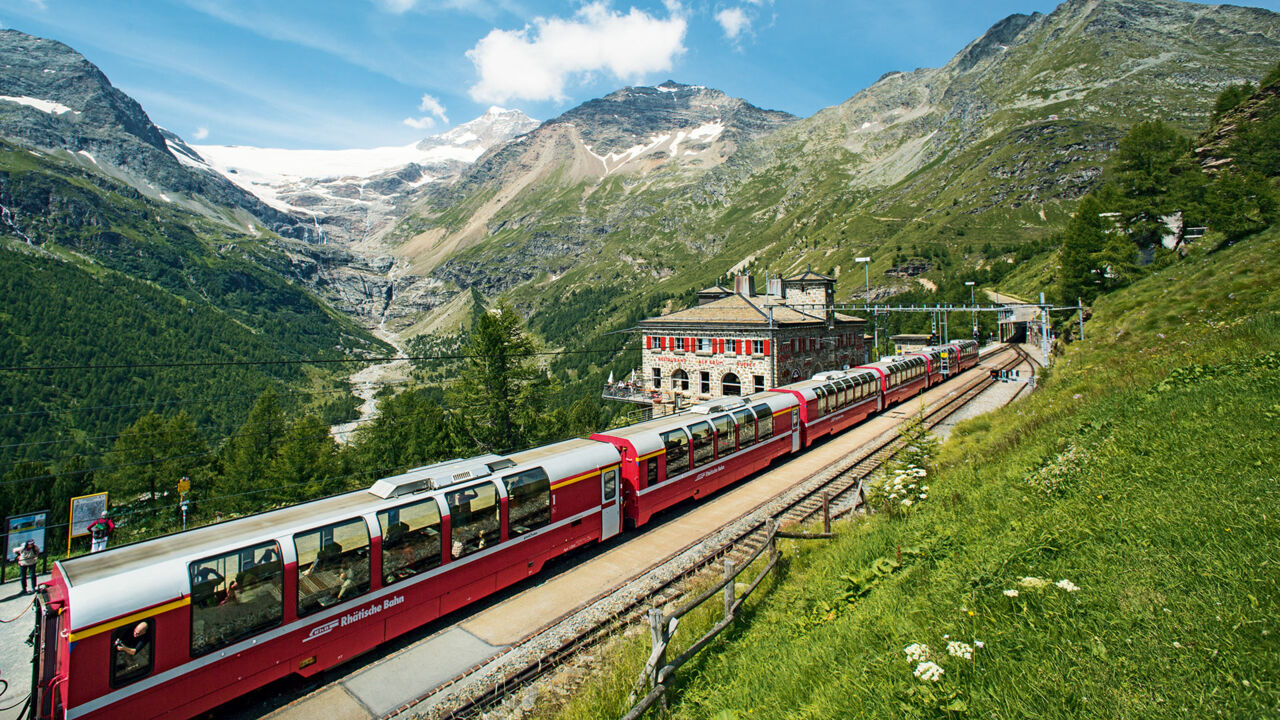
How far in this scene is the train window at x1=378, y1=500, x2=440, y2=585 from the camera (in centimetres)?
1178

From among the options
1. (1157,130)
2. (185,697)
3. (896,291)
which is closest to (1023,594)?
(185,697)

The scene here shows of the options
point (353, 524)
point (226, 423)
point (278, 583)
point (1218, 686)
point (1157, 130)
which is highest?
point (1157, 130)

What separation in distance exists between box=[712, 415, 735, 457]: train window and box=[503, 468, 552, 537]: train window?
8.67 meters

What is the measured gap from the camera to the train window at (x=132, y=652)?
27.8 ft

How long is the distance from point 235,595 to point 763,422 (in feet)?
64.8

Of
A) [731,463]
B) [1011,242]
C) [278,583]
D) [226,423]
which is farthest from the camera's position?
[1011,242]

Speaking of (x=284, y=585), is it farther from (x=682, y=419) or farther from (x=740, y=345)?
(x=740, y=345)

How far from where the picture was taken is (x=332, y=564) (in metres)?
11.0

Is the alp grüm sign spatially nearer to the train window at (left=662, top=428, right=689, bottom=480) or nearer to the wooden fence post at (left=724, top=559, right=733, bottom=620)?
the wooden fence post at (left=724, top=559, right=733, bottom=620)

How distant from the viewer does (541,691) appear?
1038 cm

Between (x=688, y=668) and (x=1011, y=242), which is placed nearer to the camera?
(x=688, y=668)

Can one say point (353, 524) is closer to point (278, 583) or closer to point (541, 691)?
point (278, 583)

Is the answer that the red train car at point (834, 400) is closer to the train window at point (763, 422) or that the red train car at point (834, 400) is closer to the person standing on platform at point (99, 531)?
the train window at point (763, 422)

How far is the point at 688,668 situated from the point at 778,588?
338 centimetres
